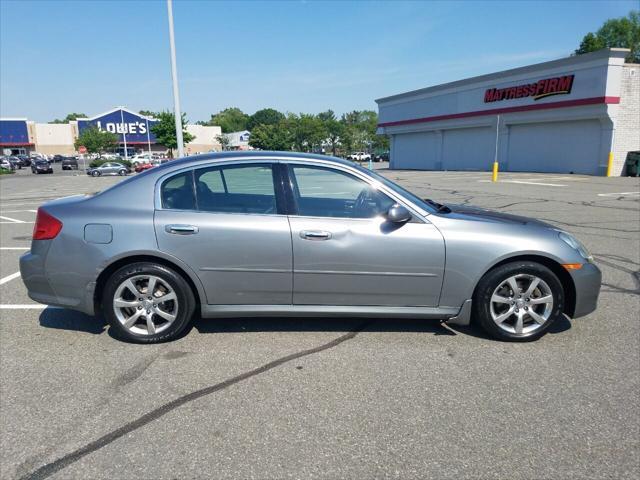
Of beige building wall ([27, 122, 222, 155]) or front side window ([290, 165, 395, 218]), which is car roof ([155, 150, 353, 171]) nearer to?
front side window ([290, 165, 395, 218])

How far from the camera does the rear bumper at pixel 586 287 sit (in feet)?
12.2

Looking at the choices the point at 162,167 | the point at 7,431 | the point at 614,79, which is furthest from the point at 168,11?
the point at 614,79

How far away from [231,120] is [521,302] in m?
157

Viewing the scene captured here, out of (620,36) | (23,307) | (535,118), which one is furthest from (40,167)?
(620,36)

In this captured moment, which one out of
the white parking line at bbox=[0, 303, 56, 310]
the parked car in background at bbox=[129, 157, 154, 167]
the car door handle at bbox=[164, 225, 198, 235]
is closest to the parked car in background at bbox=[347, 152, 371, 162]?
the parked car in background at bbox=[129, 157, 154, 167]

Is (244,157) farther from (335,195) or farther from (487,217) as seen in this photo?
(487,217)

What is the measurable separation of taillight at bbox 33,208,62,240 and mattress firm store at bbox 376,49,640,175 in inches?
1095

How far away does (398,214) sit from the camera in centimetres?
358

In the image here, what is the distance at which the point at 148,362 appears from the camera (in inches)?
137

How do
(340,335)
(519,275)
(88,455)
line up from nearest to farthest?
(88,455), (519,275), (340,335)

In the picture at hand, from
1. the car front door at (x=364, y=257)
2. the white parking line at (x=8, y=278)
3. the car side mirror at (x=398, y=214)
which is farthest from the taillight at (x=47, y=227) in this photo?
the car side mirror at (x=398, y=214)

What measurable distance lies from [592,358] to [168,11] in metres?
15.2

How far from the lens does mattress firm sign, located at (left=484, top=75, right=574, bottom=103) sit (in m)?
26.1

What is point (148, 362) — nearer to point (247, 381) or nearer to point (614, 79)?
point (247, 381)
